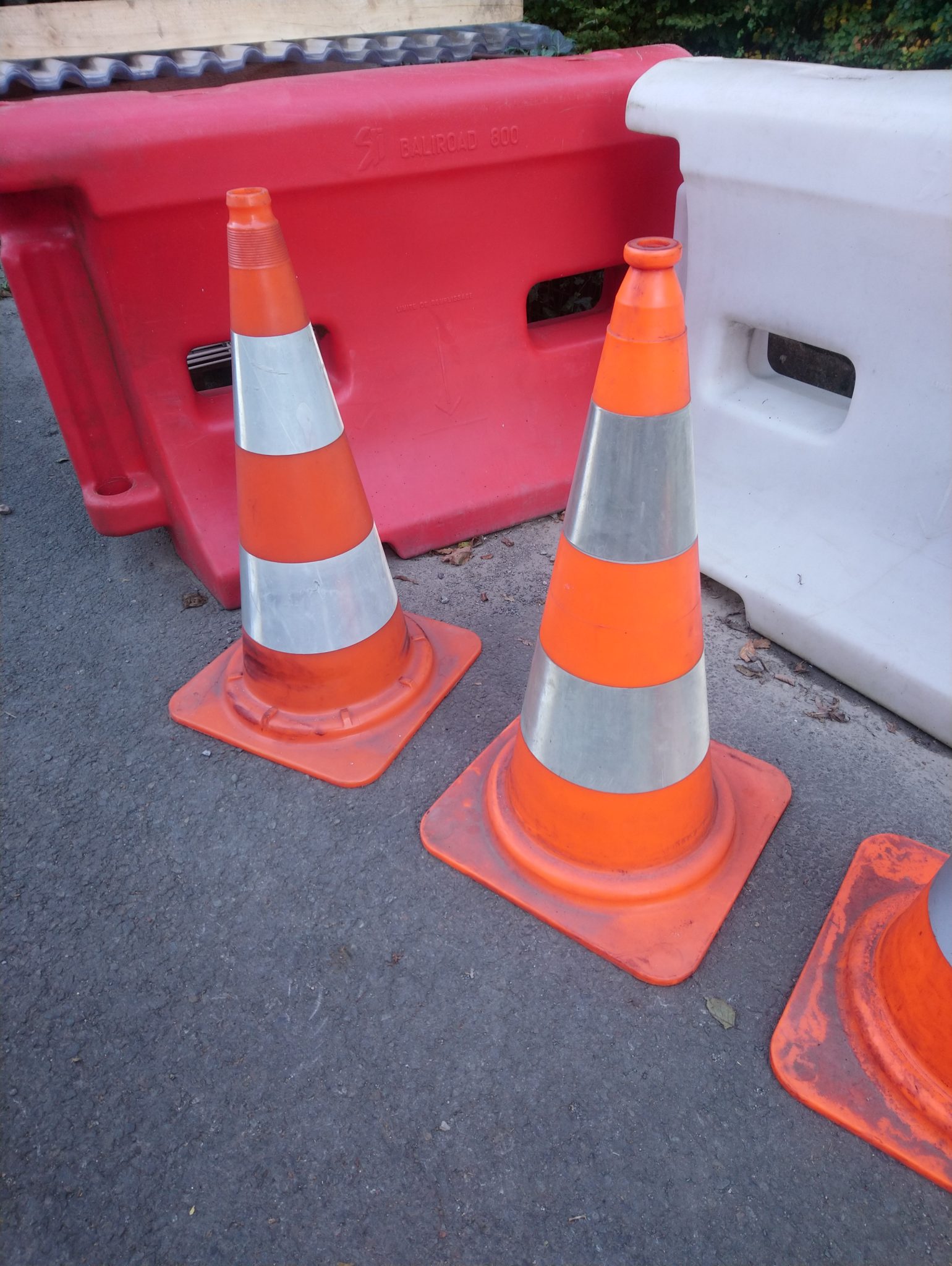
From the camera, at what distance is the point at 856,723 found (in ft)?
7.79

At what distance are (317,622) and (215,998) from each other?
98cm

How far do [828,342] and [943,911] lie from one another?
163 centimetres

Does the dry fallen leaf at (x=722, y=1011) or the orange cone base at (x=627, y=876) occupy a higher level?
the orange cone base at (x=627, y=876)

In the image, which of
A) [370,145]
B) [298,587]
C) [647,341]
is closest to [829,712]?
[647,341]

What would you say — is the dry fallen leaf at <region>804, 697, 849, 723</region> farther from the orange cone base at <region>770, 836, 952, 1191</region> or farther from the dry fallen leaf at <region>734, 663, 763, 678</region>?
the orange cone base at <region>770, 836, 952, 1191</region>

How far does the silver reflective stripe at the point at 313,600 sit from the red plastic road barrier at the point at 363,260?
2.09ft

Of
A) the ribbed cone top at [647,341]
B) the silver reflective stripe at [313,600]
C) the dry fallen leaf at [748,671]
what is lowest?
the dry fallen leaf at [748,671]

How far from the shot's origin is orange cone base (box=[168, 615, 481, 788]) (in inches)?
90.0

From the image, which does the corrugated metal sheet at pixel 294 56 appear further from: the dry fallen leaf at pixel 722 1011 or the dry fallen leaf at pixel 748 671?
the dry fallen leaf at pixel 722 1011

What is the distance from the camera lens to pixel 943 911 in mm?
1473

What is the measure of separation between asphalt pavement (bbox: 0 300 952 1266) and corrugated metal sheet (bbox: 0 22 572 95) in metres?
3.58

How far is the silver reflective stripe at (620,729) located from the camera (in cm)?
174

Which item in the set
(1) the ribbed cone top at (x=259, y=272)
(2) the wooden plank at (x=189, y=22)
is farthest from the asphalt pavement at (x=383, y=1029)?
(2) the wooden plank at (x=189, y=22)

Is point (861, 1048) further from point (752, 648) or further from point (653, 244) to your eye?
point (653, 244)
